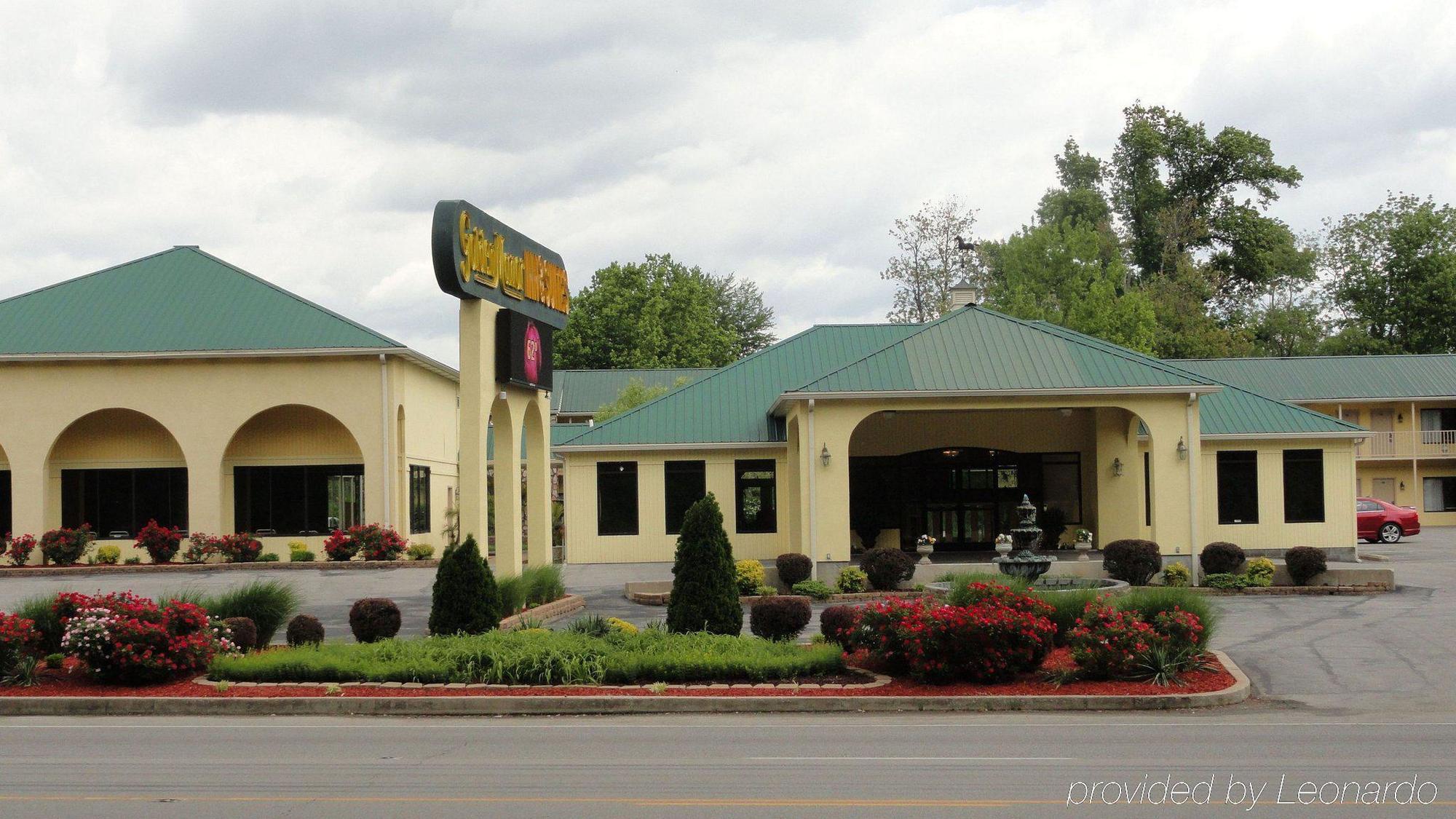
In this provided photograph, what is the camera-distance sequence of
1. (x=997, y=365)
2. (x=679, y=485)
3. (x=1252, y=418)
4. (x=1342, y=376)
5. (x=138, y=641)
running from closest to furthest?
(x=138, y=641)
(x=997, y=365)
(x=1252, y=418)
(x=679, y=485)
(x=1342, y=376)

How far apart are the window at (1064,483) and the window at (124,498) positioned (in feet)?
76.1

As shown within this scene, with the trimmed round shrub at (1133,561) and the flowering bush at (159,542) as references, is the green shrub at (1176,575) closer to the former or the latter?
the trimmed round shrub at (1133,561)

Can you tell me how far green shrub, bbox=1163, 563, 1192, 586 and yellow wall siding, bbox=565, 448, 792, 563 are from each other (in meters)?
9.74

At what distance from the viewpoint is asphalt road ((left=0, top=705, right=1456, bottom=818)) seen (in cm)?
879

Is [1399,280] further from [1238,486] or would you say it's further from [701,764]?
[701,764]

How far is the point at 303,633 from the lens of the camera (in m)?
16.7

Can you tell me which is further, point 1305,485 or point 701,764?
point 1305,485

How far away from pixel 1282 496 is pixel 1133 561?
7.85 m

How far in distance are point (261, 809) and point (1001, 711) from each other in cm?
771

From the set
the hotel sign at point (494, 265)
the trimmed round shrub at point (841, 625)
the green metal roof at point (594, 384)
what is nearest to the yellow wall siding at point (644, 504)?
the hotel sign at point (494, 265)

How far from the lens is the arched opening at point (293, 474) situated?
35625 millimetres

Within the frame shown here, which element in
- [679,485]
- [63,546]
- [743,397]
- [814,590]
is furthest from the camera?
[743,397]

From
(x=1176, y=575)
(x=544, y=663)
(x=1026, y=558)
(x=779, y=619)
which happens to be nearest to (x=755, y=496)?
(x=1176, y=575)

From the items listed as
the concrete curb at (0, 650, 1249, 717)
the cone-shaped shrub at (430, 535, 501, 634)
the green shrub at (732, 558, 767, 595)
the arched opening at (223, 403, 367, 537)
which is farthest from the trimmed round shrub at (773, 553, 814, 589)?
the arched opening at (223, 403, 367, 537)
